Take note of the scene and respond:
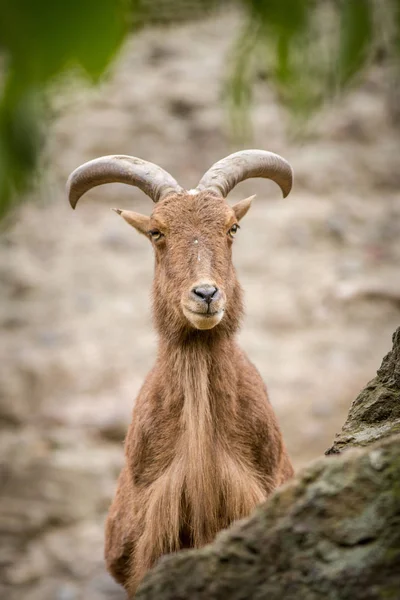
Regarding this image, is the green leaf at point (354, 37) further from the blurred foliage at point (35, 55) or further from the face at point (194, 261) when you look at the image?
the face at point (194, 261)

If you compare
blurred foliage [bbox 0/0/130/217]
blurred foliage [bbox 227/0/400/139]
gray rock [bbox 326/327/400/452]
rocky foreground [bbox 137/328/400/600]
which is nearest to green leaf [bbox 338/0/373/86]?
blurred foliage [bbox 227/0/400/139]

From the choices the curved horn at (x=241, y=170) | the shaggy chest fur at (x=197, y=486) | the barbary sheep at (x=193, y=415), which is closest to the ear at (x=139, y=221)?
the barbary sheep at (x=193, y=415)

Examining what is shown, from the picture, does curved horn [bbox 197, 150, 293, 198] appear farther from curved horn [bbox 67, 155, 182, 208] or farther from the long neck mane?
the long neck mane

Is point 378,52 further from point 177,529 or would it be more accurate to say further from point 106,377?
point 106,377

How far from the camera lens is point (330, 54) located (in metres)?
1.21

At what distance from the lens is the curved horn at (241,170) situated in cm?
630

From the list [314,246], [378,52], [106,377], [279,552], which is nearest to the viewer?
[378,52]

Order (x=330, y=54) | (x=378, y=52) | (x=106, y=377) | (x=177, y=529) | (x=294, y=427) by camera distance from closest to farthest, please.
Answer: (x=330, y=54) → (x=378, y=52) → (x=177, y=529) → (x=294, y=427) → (x=106, y=377)

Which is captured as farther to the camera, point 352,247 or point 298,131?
point 352,247

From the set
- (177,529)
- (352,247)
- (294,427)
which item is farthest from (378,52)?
(352,247)

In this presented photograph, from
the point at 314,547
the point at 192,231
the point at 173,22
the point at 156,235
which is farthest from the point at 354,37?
the point at 156,235

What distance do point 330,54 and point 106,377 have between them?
1275 centimetres

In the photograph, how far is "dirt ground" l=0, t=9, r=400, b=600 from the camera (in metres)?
12.7

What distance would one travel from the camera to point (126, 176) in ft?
20.8
